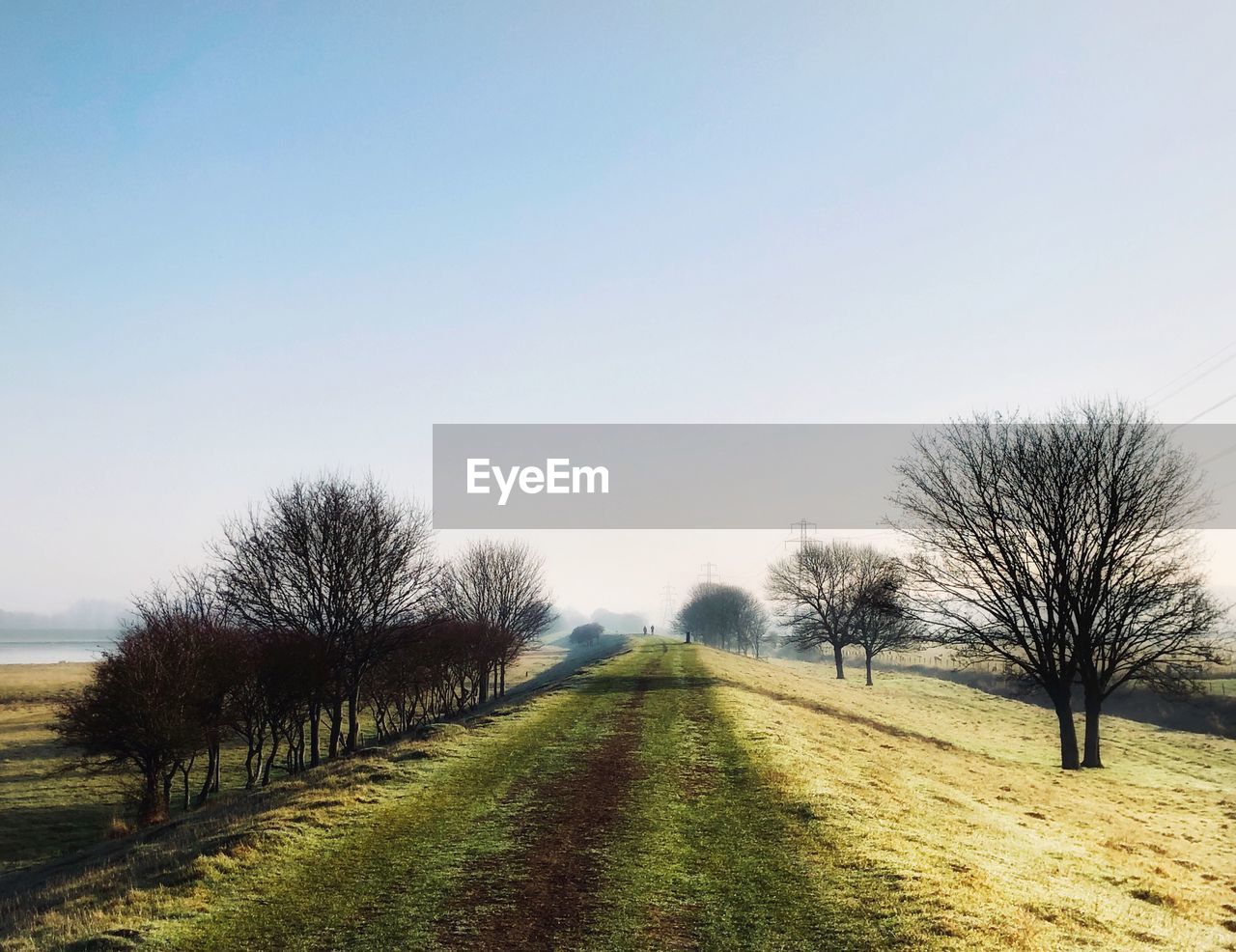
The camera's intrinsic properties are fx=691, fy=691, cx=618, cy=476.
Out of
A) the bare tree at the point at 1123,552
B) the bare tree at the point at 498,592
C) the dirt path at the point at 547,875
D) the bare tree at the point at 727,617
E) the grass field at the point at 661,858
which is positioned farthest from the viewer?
the bare tree at the point at 727,617

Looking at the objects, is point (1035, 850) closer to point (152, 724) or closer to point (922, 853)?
point (922, 853)

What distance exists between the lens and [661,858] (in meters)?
12.2

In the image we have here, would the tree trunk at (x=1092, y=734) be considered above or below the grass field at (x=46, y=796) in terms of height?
above

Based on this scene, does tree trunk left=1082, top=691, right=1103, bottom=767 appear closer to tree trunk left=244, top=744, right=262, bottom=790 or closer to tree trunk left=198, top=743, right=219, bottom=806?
tree trunk left=244, top=744, right=262, bottom=790

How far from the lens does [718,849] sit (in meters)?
12.7

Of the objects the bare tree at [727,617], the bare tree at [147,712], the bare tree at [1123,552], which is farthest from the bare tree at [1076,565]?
the bare tree at [727,617]

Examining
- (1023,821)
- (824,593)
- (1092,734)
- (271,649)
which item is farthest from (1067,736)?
(824,593)

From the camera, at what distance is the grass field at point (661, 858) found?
9.77 meters

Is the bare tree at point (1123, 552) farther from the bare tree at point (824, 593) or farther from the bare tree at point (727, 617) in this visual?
the bare tree at point (727, 617)

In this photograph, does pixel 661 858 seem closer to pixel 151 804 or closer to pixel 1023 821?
pixel 1023 821

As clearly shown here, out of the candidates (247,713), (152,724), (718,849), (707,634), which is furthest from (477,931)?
(707,634)

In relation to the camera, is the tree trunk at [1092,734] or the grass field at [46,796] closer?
the grass field at [46,796]

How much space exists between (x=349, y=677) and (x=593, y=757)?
25489 mm

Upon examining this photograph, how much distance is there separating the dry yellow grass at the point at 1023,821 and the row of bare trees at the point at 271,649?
20902 mm
